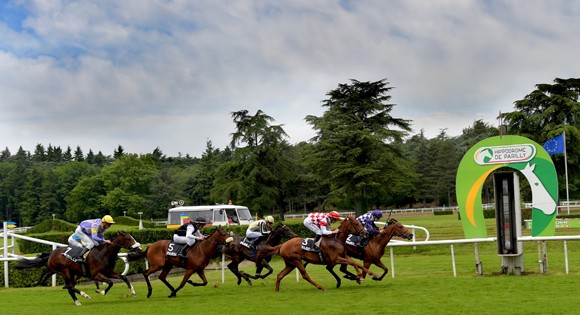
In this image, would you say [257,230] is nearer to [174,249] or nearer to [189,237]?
[189,237]

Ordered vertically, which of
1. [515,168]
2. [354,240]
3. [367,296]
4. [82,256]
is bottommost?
[367,296]

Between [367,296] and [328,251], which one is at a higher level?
[328,251]

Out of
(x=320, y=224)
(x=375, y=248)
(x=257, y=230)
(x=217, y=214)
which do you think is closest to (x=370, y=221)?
(x=375, y=248)

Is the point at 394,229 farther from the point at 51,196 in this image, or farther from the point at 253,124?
the point at 51,196

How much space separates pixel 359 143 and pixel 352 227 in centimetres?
2625

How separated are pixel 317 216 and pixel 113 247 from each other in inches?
138

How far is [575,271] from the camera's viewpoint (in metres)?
12.4

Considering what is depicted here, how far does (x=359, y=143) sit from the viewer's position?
3719 centimetres

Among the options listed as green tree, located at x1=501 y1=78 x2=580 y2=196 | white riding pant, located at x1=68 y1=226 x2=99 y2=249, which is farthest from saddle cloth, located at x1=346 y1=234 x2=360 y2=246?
green tree, located at x1=501 y1=78 x2=580 y2=196

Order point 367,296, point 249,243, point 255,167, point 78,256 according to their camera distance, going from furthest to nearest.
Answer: point 255,167, point 249,243, point 78,256, point 367,296

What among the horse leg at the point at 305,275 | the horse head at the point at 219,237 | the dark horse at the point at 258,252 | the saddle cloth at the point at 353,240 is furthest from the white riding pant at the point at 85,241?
the saddle cloth at the point at 353,240

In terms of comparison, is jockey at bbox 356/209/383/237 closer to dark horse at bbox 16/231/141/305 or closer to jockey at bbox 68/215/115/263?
dark horse at bbox 16/231/141/305

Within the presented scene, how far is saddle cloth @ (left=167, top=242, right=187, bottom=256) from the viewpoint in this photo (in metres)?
11.5

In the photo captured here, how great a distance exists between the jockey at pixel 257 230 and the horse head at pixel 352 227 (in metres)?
2.25
